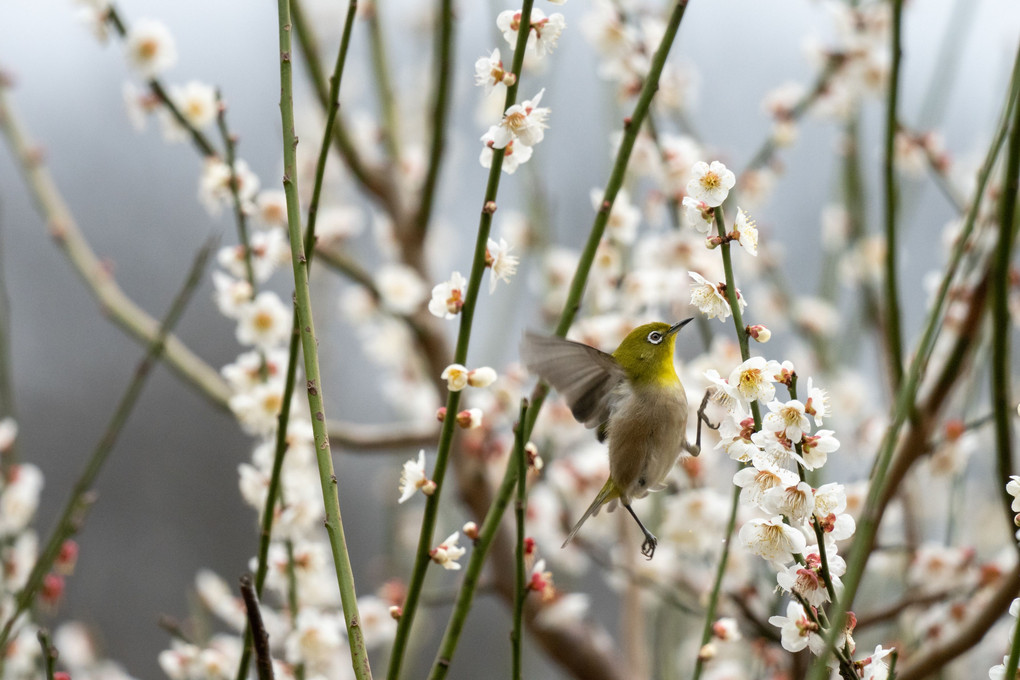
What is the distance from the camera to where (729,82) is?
4.31 meters

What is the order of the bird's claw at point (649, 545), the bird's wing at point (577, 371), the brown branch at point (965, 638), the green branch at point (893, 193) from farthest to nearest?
the brown branch at point (965, 638) → the green branch at point (893, 193) → the bird's claw at point (649, 545) → the bird's wing at point (577, 371)

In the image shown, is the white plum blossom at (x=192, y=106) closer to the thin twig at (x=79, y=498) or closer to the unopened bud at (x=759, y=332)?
the thin twig at (x=79, y=498)

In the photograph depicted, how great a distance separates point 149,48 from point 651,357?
103 cm

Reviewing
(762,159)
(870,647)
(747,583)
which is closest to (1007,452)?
(747,583)

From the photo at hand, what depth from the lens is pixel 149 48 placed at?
63.9 inches

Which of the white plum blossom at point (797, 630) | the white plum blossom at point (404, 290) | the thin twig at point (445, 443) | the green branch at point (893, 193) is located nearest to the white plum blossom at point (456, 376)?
the thin twig at point (445, 443)

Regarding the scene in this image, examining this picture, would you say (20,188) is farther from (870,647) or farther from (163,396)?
(870,647)

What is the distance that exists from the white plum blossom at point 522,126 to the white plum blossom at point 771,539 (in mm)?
404

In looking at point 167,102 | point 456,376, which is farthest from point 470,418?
point 167,102

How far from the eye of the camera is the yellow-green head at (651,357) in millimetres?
1176

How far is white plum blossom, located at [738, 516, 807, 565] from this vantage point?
32.2 inches

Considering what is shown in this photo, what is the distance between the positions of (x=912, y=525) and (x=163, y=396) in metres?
3.41

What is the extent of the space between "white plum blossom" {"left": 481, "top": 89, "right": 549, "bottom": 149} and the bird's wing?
19 cm

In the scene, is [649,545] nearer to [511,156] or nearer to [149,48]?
[511,156]
